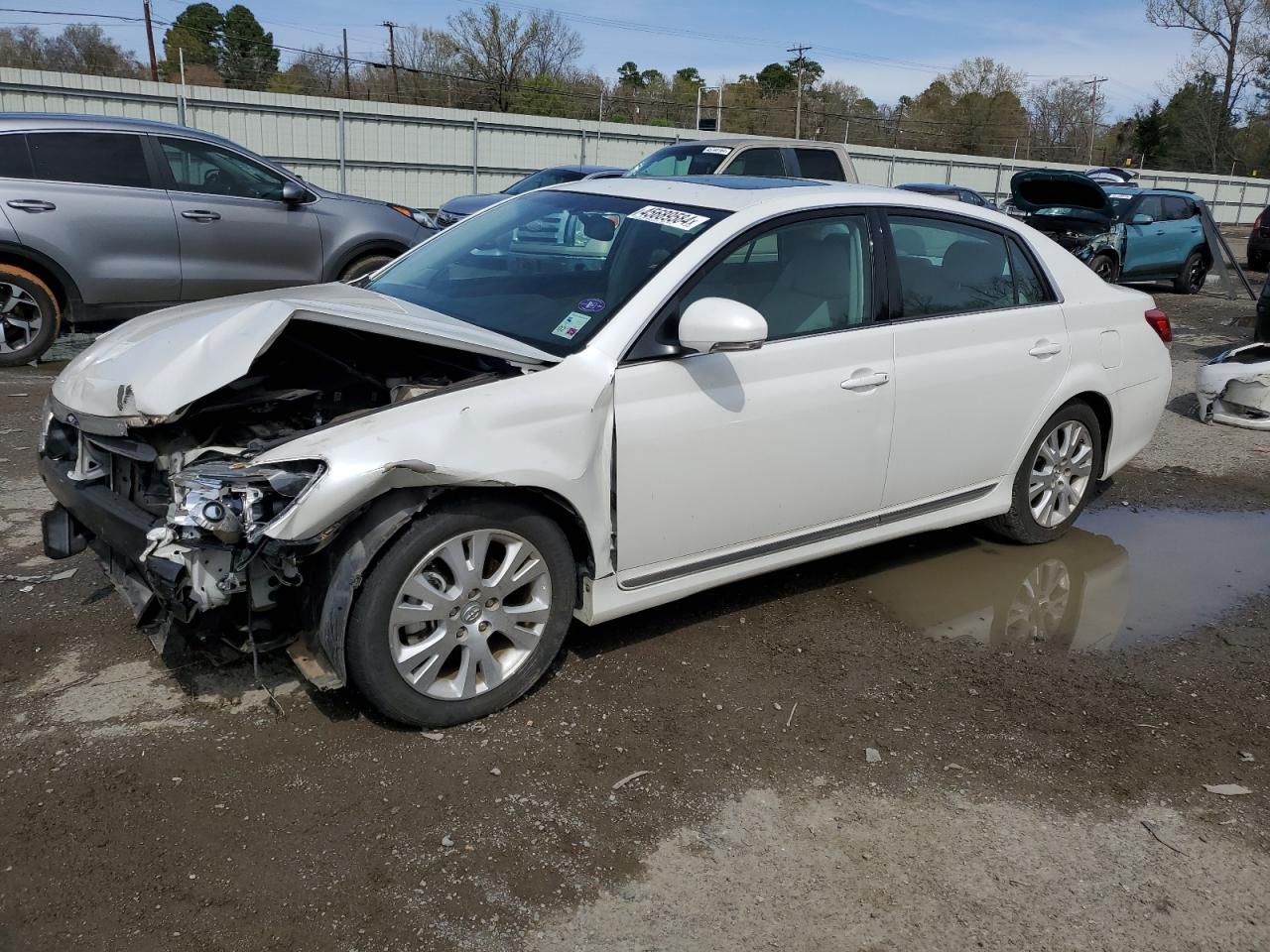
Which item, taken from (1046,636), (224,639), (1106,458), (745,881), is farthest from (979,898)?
(1106,458)

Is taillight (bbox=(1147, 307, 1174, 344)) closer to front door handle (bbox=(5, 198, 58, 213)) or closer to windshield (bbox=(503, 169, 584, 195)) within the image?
front door handle (bbox=(5, 198, 58, 213))

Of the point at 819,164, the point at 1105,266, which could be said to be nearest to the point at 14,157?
the point at 819,164

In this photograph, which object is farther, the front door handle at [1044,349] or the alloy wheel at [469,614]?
the front door handle at [1044,349]

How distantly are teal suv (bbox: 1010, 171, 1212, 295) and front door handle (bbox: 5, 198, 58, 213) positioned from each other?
39.9ft

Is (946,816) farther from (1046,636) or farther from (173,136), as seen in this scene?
(173,136)

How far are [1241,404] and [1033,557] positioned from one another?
414 centimetres

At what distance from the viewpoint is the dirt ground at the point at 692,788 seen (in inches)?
104

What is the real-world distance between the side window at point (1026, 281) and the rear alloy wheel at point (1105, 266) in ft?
38.1

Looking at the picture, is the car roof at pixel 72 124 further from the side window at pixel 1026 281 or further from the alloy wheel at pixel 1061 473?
the alloy wheel at pixel 1061 473

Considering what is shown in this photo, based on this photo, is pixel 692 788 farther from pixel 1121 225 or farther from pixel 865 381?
pixel 1121 225

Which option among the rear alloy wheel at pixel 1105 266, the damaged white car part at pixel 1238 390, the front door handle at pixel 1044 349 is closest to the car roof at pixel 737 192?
the front door handle at pixel 1044 349

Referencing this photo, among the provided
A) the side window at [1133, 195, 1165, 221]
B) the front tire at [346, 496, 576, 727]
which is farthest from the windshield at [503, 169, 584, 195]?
the front tire at [346, 496, 576, 727]

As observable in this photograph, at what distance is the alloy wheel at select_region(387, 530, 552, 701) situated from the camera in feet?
10.6

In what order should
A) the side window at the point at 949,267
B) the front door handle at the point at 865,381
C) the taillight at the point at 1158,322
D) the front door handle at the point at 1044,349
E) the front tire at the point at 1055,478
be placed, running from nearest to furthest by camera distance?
the front door handle at the point at 865,381 < the side window at the point at 949,267 < the front door handle at the point at 1044,349 < the front tire at the point at 1055,478 < the taillight at the point at 1158,322
